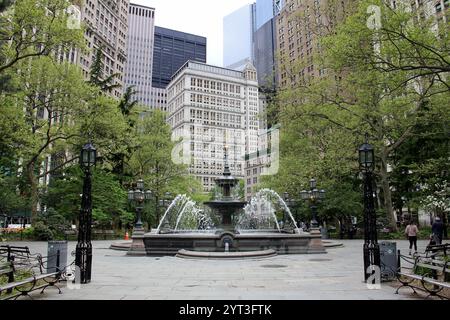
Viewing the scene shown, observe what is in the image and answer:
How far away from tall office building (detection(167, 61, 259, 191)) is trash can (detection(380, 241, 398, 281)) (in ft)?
319

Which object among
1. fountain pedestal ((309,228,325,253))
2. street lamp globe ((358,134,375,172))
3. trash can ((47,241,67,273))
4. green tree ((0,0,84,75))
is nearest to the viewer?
trash can ((47,241,67,273))

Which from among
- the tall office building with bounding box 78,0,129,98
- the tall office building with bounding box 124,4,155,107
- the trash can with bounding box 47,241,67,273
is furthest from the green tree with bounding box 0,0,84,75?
the tall office building with bounding box 124,4,155,107

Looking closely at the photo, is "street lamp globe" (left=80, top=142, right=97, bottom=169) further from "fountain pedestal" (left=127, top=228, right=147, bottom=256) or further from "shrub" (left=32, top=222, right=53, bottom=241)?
"shrub" (left=32, top=222, right=53, bottom=241)

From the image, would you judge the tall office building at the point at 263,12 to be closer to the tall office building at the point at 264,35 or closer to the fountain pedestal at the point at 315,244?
the tall office building at the point at 264,35

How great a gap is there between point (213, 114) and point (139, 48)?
310ft

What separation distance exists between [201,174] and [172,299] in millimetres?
113223

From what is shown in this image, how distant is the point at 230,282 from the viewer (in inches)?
404

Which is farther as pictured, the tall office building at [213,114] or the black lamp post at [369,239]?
the tall office building at [213,114]

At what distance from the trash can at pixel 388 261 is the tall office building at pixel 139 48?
17852cm

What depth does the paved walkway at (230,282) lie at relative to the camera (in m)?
8.16

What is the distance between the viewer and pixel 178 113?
11875cm

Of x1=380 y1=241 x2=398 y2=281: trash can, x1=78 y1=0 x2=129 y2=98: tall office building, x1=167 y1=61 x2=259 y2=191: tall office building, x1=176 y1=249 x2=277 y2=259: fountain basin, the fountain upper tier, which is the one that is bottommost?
x1=176 y1=249 x2=277 y2=259: fountain basin

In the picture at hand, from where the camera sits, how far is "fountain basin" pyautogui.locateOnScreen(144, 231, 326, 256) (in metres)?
18.8

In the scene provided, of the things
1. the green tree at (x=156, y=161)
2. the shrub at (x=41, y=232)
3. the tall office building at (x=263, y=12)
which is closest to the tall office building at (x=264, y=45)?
the tall office building at (x=263, y=12)
